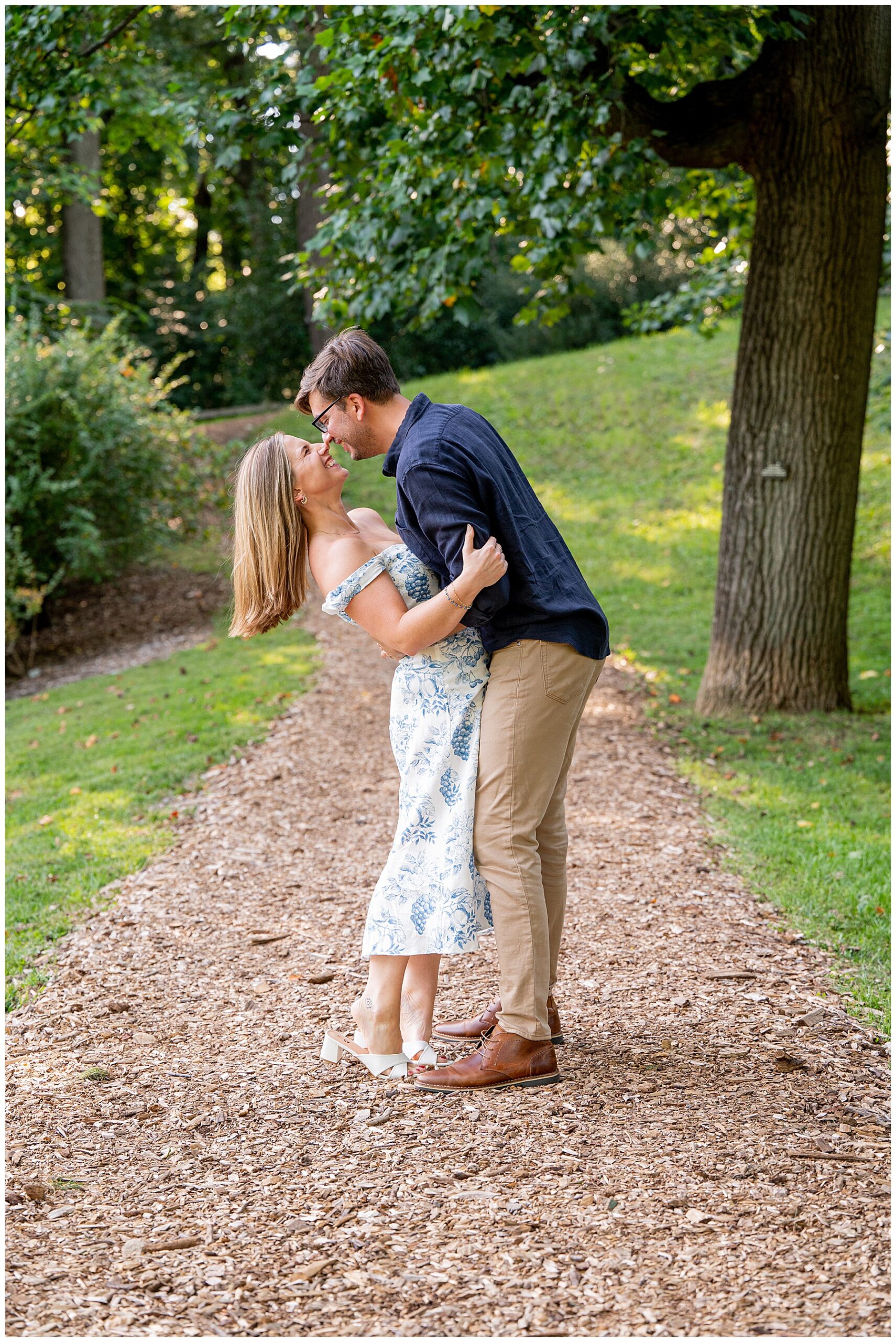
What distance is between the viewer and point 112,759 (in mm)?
7293

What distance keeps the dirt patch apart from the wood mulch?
6817 mm

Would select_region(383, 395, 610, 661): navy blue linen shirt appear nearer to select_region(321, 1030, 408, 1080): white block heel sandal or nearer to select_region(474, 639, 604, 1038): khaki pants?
select_region(474, 639, 604, 1038): khaki pants

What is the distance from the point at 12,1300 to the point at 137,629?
33.1ft

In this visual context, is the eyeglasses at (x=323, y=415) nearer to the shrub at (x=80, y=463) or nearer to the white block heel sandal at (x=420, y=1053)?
the white block heel sandal at (x=420, y=1053)

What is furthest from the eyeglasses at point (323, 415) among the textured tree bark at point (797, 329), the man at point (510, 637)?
the textured tree bark at point (797, 329)

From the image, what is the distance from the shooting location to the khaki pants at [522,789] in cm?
287

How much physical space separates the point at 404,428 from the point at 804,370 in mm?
4612

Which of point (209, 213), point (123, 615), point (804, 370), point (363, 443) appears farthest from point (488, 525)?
point (209, 213)

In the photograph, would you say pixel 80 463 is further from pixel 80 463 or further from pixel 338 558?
pixel 338 558

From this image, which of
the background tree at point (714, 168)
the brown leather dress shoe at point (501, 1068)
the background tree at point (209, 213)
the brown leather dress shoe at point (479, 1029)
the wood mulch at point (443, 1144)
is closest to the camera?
the wood mulch at point (443, 1144)

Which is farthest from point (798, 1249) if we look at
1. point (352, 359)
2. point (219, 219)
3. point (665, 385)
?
point (219, 219)

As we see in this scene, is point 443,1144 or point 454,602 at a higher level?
point 454,602

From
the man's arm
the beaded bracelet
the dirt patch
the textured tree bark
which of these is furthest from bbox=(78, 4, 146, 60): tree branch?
the beaded bracelet

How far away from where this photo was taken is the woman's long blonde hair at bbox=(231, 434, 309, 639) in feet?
9.61
